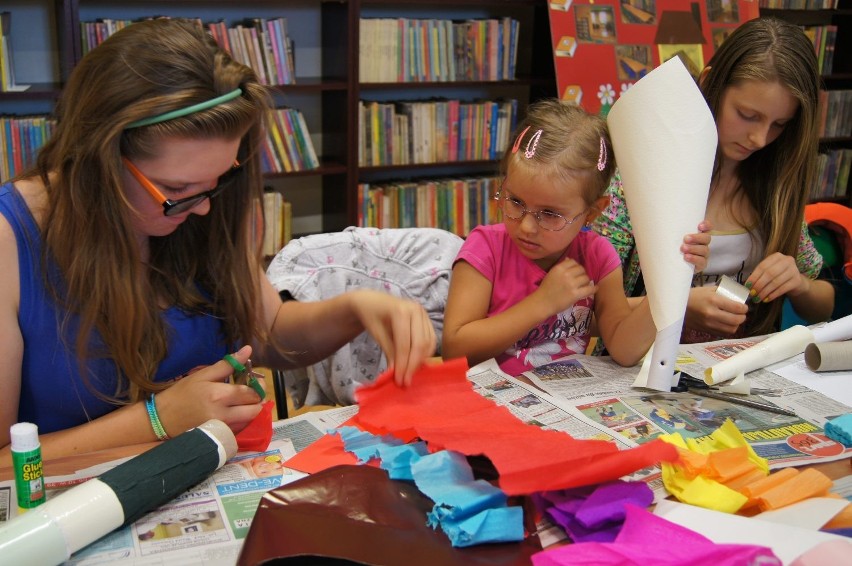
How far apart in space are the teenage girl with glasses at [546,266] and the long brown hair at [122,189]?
471 mm

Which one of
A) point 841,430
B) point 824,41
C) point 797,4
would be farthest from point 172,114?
point 824,41

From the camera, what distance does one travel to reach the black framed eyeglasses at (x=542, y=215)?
1493mm

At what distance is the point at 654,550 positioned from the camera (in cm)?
88

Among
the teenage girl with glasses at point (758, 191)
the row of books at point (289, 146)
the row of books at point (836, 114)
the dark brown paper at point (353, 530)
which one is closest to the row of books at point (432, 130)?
the row of books at point (289, 146)

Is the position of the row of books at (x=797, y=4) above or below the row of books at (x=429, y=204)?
above

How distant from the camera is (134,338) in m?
1.19

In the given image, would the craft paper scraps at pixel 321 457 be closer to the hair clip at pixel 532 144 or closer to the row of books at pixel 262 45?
the hair clip at pixel 532 144

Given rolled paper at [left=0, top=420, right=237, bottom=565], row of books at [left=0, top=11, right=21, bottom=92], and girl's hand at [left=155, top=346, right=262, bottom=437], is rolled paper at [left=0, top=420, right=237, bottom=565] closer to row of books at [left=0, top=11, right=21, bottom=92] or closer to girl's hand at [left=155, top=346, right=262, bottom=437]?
girl's hand at [left=155, top=346, right=262, bottom=437]

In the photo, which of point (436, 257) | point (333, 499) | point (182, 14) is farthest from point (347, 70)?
point (333, 499)

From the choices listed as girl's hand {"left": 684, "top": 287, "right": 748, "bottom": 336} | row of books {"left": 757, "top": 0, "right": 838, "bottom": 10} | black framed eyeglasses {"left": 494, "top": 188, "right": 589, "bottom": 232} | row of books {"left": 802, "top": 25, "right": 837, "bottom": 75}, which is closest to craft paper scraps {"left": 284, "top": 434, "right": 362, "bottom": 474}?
black framed eyeglasses {"left": 494, "top": 188, "right": 589, "bottom": 232}

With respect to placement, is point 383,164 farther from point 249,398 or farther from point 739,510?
point 739,510

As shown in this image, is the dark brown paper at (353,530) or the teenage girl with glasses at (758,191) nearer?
the dark brown paper at (353,530)

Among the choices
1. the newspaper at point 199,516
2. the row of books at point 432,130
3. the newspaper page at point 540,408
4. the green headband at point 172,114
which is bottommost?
the newspaper at point 199,516

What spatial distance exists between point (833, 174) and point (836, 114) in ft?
1.12
